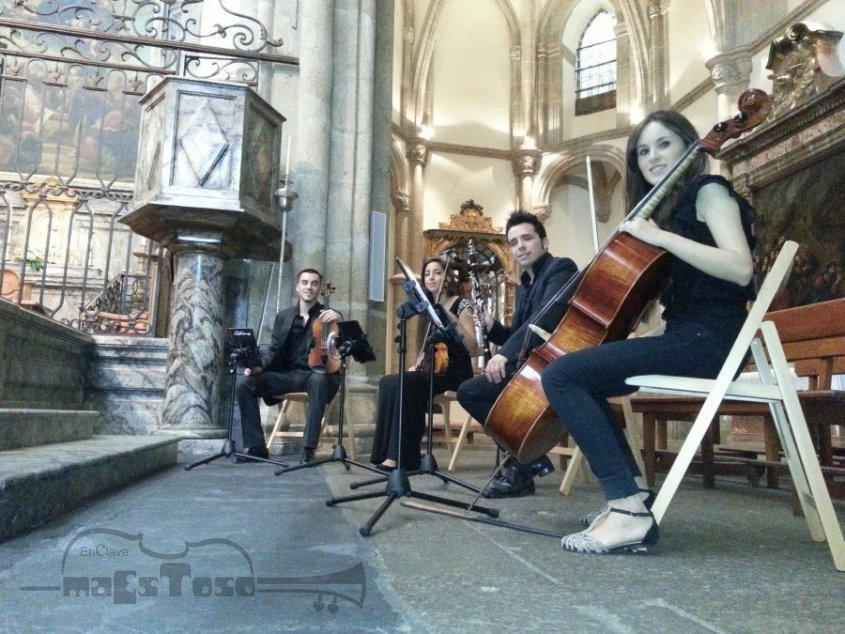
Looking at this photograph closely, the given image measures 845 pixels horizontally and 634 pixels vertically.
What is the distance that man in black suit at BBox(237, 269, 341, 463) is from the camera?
15.3 ft

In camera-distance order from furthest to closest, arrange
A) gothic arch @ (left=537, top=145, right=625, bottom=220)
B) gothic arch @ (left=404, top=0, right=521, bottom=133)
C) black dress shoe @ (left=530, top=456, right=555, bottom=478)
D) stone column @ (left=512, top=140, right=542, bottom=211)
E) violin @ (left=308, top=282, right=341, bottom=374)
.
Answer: stone column @ (left=512, top=140, right=542, bottom=211) < gothic arch @ (left=404, top=0, right=521, bottom=133) < gothic arch @ (left=537, top=145, right=625, bottom=220) < violin @ (left=308, top=282, right=341, bottom=374) < black dress shoe @ (left=530, top=456, right=555, bottom=478)

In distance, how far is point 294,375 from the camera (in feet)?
16.5

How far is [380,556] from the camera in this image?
1.96 meters

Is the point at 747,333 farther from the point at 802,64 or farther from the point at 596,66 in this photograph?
the point at 596,66

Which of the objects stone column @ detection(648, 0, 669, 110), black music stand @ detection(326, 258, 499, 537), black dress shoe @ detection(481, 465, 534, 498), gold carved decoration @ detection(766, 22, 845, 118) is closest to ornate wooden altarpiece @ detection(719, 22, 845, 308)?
gold carved decoration @ detection(766, 22, 845, 118)

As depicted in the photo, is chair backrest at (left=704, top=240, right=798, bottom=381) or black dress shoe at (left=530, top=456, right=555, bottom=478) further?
black dress shoe at (left=530, top=456, right=555, bottom=478)

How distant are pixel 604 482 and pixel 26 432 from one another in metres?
2.45

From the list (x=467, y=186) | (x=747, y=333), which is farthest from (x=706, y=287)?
(x=467, y=186)

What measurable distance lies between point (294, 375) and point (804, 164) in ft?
27.1

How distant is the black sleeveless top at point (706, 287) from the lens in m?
2.23

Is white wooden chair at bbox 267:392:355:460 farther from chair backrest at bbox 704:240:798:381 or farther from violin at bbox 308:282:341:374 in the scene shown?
chair backrest at bbox 704:240:798:381

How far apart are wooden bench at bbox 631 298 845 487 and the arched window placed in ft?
A: 51.1

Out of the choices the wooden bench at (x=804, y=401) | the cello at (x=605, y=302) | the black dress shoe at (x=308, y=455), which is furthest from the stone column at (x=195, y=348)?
the cello at (x=605, y=302)

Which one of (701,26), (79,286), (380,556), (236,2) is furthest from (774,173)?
(79,286)
